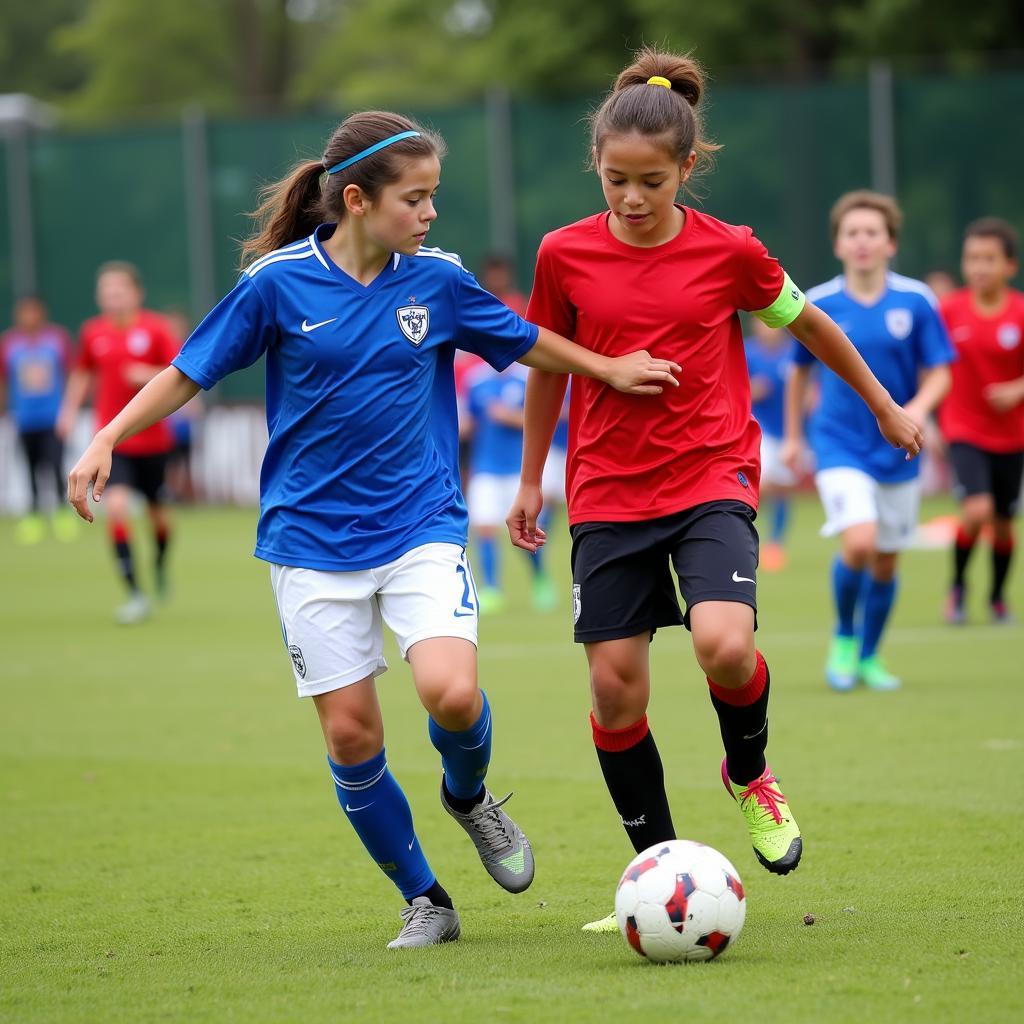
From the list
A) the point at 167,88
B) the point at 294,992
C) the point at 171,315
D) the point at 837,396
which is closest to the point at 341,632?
the point at 294,992

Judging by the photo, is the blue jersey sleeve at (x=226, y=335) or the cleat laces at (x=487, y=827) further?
the cleat laces at (x=487, y=827)

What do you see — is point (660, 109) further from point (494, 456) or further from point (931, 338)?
point (494, 456)

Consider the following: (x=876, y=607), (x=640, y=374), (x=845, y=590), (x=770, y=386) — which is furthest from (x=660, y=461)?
(x=770, y=386)

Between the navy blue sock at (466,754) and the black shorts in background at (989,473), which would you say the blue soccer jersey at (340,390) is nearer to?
the navy blue sock at (466,754)

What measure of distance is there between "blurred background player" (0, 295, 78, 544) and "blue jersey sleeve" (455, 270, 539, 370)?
17.1 m

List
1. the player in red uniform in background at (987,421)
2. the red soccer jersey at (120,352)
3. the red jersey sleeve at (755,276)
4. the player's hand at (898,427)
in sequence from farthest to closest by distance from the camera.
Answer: the red soccer jersey at (120,352) < the player in red uniform in background at (987,421) < the player's hand at (898,427) < the red jersey sleeve at (755,276)

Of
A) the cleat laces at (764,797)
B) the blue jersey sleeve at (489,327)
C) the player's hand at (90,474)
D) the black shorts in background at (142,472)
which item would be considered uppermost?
the blue jersey sleeve at (489,327)

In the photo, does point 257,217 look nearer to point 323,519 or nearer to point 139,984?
point 323,519

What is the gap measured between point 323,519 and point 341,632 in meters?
0.31

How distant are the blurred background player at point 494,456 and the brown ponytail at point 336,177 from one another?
7.96m

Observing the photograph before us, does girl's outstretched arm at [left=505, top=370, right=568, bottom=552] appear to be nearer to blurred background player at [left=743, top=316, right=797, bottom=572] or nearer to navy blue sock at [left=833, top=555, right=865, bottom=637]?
navy blue sock at [left=833, top=555, right=865, bottom=637]

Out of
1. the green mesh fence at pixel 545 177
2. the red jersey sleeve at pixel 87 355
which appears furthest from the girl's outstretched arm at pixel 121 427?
the green mesh fence at pixel 545 177

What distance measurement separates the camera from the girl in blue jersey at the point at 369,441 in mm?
4832

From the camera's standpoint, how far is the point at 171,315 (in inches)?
1047
